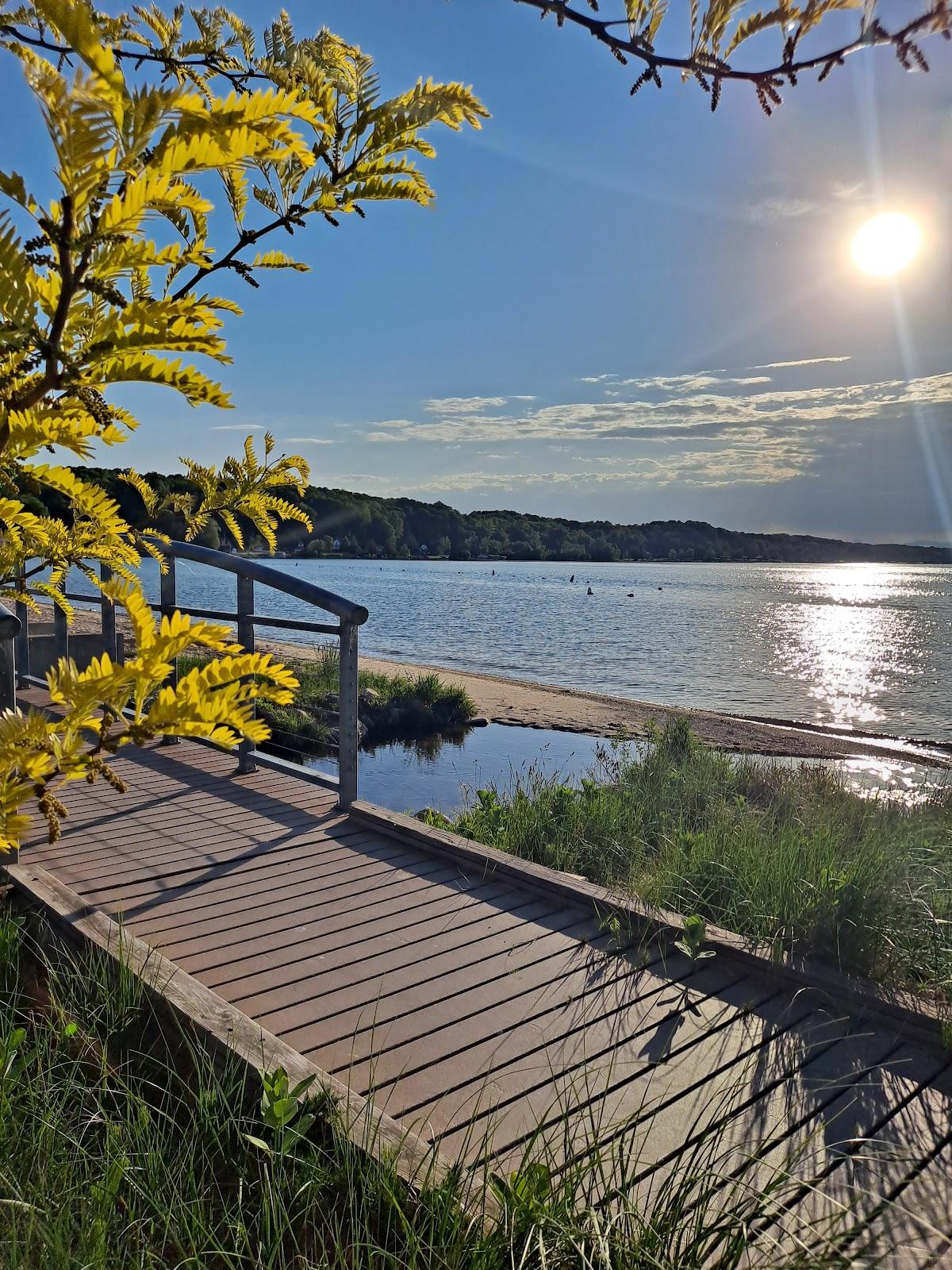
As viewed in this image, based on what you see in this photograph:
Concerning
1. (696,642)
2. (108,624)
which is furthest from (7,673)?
(696,642)

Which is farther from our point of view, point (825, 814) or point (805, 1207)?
point (825, 814)

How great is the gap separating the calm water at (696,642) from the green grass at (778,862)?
12.4 metres

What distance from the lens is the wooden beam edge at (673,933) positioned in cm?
279

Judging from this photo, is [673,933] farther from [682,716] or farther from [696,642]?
[696,642]

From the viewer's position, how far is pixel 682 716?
16.6 meters

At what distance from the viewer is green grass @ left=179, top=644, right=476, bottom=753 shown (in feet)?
45.2

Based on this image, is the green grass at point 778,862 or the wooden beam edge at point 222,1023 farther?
the green grass at point 778,862

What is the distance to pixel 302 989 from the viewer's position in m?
2.95

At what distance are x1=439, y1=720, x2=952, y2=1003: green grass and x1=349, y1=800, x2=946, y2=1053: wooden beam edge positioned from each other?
13 cm

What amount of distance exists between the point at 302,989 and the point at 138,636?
2340mm

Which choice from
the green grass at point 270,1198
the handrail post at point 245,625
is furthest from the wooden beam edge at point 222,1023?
the handrail post at point 245,625

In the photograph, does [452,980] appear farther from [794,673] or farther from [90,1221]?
[794,673]

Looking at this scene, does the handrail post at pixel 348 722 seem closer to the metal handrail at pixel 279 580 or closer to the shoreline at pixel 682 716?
the metal handrail at pixel 279 580

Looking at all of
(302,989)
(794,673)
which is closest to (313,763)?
(302,989)
